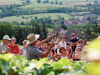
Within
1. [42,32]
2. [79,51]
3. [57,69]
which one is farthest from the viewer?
[42,32]

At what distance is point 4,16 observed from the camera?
192125mm

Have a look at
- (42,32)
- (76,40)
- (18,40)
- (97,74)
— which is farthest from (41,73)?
(42,32)

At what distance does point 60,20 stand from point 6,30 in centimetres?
12050

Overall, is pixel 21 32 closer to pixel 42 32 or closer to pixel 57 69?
pixel 42 32

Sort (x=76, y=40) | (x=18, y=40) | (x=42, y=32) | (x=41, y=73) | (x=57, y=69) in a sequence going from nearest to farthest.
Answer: (x=41, y=73) → (x=57, y=69) → (x=76, y=40) → (x=18, y=40) → (x=42, y=32)

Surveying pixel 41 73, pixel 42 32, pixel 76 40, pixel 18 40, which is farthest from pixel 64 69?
pixel 42 32

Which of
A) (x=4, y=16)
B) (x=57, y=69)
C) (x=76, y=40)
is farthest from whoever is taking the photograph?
(x=4, y=16)

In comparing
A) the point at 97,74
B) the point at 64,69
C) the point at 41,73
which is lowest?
the point at 64,69

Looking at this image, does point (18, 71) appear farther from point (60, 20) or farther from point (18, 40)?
point (60, 20)

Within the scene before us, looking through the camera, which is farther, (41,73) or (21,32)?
(21,32)

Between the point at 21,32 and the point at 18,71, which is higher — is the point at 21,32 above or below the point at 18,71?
below

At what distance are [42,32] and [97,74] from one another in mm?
98538

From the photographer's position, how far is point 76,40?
8.88m

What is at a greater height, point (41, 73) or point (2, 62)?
point (2, 62)
